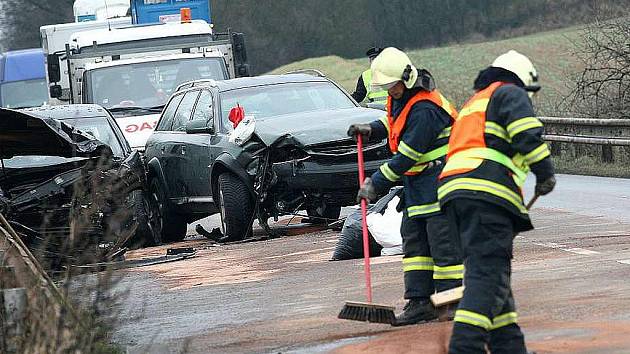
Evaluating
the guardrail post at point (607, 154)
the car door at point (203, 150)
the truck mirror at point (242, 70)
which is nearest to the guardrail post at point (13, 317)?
the car door at point (203, 150)

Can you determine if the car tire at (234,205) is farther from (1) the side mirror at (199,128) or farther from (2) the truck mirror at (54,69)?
(2) the truck mirror at (54,69)

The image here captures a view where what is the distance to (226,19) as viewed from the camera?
65.6 m

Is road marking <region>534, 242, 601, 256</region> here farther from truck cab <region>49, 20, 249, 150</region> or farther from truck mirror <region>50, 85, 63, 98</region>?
truck mirror <region>50, 85, 63, 98</region>

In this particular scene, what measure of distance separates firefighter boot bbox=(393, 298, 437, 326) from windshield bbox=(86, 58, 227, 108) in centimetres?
1171

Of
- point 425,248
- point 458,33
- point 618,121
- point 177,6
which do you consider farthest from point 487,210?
point 458,33

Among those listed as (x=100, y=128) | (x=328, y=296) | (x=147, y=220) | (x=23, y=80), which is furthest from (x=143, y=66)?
(x=23, y=80)

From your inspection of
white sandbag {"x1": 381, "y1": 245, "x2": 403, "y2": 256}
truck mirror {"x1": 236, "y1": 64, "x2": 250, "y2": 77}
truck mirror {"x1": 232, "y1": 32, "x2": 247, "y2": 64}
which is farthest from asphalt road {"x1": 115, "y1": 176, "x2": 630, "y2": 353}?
truck mirror {"x1": 232, "y1": 32, "x2": 247, "y2": 64}

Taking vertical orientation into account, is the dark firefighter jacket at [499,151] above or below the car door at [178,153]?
above

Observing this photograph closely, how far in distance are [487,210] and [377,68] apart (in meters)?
2.00

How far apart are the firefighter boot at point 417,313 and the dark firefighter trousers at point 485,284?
1.67 m

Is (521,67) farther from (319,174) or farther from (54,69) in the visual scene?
(54,69)

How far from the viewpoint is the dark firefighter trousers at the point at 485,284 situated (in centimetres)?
641

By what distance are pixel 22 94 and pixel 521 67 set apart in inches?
1108

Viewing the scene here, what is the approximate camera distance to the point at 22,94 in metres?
33.7
